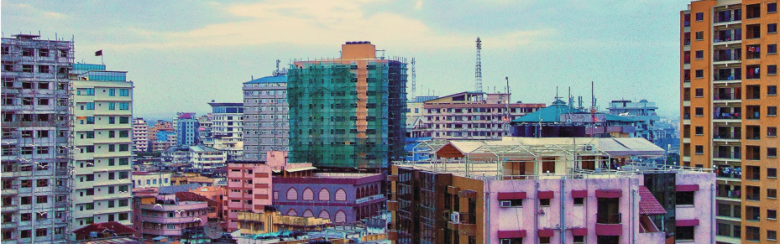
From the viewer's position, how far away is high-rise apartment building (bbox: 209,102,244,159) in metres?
114

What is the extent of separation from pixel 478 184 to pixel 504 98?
2768 inches

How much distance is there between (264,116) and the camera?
84750mm

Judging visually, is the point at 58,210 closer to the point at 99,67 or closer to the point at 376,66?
the point at 99,67

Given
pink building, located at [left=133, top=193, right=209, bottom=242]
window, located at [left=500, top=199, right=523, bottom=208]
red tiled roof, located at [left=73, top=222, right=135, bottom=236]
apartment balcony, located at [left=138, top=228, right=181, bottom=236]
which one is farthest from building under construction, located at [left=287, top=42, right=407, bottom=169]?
window, located at [left=500, top=199, right=523, bottom=208]

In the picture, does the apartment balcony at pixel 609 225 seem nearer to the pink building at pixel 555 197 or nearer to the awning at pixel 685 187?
the pink building at pixel 555 197

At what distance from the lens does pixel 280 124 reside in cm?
8331

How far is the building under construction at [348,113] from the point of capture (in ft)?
191

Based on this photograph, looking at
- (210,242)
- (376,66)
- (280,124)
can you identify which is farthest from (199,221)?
(280,124)

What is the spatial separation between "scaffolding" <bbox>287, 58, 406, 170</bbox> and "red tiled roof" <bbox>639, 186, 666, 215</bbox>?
3780cm

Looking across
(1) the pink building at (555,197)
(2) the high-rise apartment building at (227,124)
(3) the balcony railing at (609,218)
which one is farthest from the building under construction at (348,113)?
(2) the high-rise apartment building at (227,124)

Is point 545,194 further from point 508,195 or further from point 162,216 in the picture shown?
point 162,216

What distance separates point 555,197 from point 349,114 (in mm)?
39562

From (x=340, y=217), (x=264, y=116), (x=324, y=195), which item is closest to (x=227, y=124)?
(x=264, y=116)

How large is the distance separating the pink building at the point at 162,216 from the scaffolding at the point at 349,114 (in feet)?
43.3
